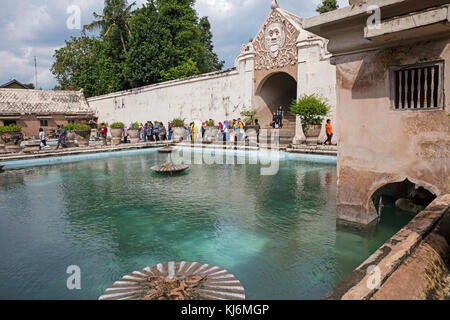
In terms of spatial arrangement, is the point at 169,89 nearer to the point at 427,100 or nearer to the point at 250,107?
the point at 250,107

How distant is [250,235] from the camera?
429cm

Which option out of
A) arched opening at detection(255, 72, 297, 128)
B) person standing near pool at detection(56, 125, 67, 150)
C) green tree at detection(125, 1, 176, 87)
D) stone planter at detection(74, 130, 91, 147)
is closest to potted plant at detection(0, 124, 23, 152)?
person standing near pool at detection(56, 125, 67, 150)

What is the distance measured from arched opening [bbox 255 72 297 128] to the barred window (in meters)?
13.2

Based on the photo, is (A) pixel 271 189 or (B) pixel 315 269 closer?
(B) pixel 315 269

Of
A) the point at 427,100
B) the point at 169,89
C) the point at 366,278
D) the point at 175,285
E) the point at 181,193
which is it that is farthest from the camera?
the point at 169,89

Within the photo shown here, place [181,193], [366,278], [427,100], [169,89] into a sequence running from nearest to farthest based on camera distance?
[366,278]
[427,100]
[181,193]
[169,89]

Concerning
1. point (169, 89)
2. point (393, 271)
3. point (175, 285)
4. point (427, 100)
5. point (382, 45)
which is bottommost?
point (175, 285)

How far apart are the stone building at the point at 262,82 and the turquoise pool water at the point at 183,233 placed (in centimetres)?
818

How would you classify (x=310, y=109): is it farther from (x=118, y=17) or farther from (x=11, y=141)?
(x=118, y=17)

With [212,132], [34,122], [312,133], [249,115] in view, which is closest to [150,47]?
[34,122]

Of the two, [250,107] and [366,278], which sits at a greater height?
[250,107]

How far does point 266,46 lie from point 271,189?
11.8 metres

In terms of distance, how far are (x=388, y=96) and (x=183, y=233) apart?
334 cm

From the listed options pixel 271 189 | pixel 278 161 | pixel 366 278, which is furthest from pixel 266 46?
pixel 366 278
